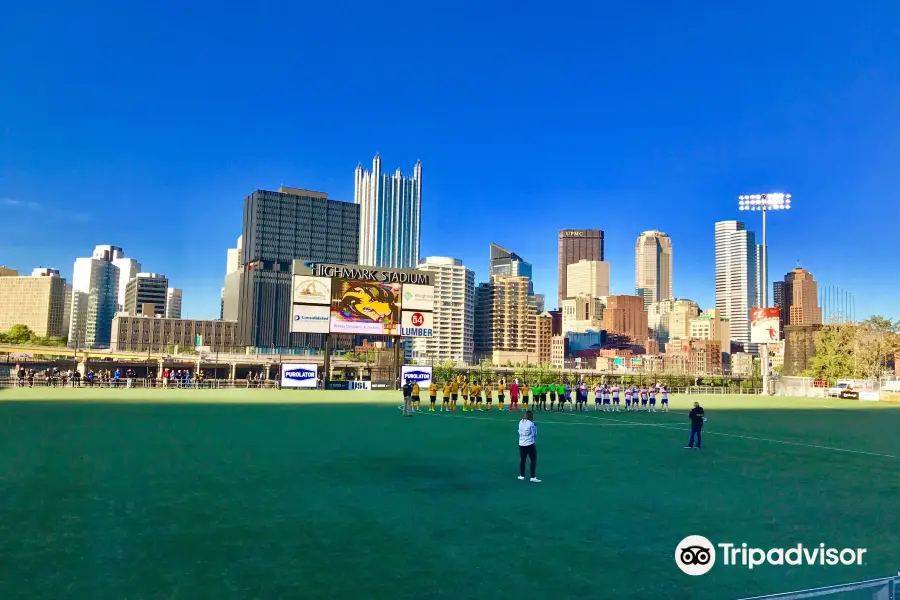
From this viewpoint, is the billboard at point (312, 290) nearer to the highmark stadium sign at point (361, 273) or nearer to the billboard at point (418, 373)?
the highmark stadium sign at point (361, 273)

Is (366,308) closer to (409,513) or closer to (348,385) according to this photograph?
(348,385)

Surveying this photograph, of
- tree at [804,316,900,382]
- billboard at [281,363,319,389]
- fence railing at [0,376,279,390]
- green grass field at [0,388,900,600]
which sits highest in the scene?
tree at [804,316,900,382]

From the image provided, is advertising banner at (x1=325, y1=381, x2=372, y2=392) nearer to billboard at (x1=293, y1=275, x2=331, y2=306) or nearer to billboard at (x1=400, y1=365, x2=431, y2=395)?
billboard at (x1=400, y1=365, x2=431, y2=395)

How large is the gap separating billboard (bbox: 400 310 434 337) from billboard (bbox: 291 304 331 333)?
7626 mm

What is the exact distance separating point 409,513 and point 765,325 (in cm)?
6719

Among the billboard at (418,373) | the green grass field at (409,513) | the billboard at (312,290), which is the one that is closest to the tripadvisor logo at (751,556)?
the green grass field at (409,513)

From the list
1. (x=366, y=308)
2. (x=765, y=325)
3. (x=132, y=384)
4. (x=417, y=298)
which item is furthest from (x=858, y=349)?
(x=132, y=384)

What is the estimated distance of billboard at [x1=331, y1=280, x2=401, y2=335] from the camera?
64.5 m

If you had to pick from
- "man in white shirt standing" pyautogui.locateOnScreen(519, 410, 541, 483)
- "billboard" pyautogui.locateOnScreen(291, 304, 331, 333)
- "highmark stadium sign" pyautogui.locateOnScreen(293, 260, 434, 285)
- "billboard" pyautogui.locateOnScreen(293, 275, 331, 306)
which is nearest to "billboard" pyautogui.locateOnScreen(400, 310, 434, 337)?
"highmark stadium sign" pyautogui.locateOnScreen(293, 260, 434, 285)

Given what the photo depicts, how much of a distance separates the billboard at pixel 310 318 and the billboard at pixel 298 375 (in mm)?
4912

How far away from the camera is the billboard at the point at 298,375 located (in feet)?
216

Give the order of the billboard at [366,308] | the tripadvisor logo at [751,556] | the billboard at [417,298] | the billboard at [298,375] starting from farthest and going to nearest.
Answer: the billboard at [417,298], the billboard at [298,375], the billboard at [366,308], the tripadvisor logo at [751,556]

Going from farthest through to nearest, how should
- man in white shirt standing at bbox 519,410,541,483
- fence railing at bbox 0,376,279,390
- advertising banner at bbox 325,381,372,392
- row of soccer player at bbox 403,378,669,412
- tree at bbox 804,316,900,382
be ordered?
1. tree at bbox 804,316,900,382
2. advertising banner at bbox 325,381,372,392
3. fence railing at bbox 0,376,279,390
4. row of soccer player at bbox 403,378,669,412
5. man in white shirt standing at bbox 519,410,541,483

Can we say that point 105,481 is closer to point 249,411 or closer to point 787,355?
point 249,411
